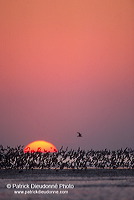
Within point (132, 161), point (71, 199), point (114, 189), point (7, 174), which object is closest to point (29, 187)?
point (114, 189)

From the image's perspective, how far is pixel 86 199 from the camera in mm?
41188

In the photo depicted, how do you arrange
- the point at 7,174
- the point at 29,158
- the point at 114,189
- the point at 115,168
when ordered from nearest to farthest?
the point at 114,189
the point at 7,174
the point at 29,158
the point at 115,168

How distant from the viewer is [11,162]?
75.0 m

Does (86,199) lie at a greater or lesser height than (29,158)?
lesser

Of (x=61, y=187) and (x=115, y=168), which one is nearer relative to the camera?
(x=61, y=187)

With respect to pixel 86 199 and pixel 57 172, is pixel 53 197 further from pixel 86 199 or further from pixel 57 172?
pixel 57 172

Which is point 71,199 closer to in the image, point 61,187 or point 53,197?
point 53,197

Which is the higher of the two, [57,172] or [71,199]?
[57,172]

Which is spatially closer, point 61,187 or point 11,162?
point 61,187

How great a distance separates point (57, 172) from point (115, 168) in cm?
792

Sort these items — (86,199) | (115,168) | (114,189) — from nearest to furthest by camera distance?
(86,199)
(114,189)
(115,168)

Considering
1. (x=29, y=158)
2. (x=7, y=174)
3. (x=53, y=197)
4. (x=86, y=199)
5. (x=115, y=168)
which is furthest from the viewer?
(x=115, y=168)

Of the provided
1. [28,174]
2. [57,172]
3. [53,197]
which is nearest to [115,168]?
[57,172]

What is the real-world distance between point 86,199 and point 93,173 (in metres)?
34.0
